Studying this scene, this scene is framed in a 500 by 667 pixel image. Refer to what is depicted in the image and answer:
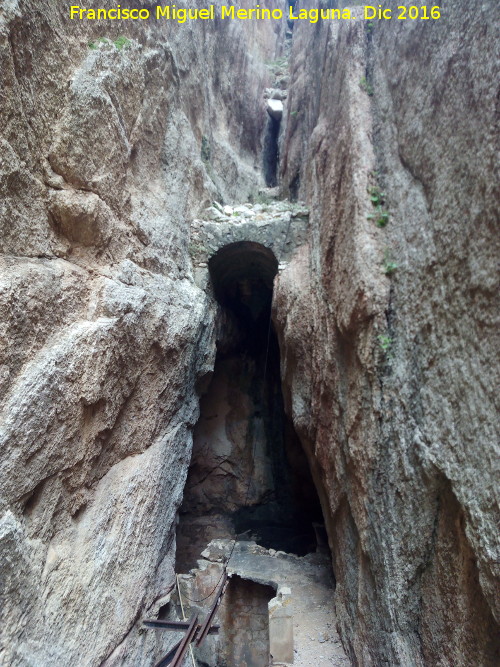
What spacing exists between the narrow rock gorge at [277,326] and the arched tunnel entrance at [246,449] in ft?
4.48

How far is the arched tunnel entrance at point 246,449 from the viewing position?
991cm

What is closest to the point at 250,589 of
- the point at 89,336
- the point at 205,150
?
the point at 89,336

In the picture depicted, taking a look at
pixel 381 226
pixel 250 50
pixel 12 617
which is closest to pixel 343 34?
pixel 381 226

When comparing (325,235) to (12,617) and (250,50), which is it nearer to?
(12,617)

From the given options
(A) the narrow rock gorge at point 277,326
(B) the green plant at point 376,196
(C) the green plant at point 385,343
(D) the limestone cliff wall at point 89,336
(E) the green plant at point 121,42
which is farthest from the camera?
(E) the green plant at point 121,42

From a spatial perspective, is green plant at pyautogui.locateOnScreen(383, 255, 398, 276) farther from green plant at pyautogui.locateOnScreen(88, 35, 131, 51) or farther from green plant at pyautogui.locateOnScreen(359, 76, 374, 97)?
green plant at pyautogui.locateOnScreen(88, 35, 131, 51)

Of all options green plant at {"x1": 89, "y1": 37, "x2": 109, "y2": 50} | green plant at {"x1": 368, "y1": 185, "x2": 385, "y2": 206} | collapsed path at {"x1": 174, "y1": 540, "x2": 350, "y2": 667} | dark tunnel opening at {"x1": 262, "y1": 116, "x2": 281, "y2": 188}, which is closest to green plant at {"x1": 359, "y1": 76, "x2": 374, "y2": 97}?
green plant at {"x1": 368, "y1": 185, "x2": 385, "y2": 206}

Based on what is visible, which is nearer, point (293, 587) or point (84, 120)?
point (84, 120)

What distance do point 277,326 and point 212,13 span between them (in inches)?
334

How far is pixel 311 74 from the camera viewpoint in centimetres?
1080

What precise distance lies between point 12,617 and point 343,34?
968 centimetres

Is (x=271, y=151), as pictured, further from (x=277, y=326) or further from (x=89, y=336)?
(x=89, y=336)

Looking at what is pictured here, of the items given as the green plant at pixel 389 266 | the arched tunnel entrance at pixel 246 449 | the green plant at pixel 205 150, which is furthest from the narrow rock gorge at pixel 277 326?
the arched tunnel entrance at pixel 246 449

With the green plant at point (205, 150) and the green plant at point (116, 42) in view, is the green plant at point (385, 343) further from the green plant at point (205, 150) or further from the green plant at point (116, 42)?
the green plant at point (205, 150)
